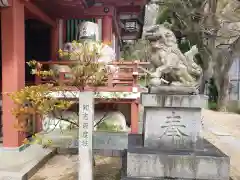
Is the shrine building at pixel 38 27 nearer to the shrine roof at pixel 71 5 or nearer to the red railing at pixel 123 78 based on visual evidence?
the shrine roof at pixel 71 5

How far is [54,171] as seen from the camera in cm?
503

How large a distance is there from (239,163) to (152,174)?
10.6ft

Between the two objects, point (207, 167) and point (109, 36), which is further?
point (109, 36)

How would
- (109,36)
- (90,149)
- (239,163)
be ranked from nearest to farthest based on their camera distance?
(90,149) < (239,163) < (109,36)

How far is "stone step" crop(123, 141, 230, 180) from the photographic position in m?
3.69

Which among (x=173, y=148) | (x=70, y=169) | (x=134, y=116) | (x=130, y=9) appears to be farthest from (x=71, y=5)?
(x=173, y=148)

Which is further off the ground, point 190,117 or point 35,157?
point 190,117

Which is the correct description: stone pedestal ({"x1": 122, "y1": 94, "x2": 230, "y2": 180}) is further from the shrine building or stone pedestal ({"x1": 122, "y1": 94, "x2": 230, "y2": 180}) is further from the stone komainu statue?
the shrine building

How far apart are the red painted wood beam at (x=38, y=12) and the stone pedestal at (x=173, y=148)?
13.5ft

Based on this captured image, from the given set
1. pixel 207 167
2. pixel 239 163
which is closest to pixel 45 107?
pixel 207 167

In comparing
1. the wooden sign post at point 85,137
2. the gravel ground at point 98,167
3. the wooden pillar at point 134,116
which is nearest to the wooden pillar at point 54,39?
the wooden pillar at point 134,116

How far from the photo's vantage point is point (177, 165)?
3727 mm

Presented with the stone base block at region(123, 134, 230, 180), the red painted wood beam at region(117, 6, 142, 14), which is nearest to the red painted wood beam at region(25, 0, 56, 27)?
the red painted wood beam at region(117, 6, 142, 14)

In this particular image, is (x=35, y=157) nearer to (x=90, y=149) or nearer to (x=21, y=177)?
(x=21, y=177)
